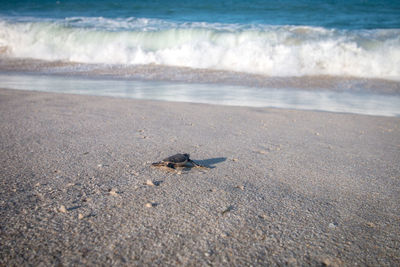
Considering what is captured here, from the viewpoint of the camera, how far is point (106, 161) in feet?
7.61

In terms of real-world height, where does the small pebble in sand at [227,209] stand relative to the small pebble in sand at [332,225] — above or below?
above

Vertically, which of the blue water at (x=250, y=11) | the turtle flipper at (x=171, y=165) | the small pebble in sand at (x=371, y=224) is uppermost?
the blue water at (x=250, y=11)

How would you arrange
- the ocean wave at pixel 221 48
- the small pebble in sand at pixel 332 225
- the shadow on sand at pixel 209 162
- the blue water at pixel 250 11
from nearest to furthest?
the small pebble in sand at pixel 332 225
the shadow on sand at pixel 209 162
the ocean wave at pixel 221 48
the blue water at pixel 250 11

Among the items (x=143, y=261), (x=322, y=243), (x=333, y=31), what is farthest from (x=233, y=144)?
(x=333, y=31)

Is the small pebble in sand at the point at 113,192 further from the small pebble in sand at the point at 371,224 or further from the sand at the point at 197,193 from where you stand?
the small pebble in sand at the point at 371,224

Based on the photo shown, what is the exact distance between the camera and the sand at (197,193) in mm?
1387

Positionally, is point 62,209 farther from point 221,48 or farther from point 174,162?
point 221,48

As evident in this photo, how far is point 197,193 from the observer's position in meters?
1.88

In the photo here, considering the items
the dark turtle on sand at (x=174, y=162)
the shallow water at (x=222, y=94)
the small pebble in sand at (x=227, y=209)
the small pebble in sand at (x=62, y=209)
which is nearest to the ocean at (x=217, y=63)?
the shallow water at (x=222, y=94)

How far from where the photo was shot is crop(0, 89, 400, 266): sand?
1387 millimetres

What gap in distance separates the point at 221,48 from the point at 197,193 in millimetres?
7264

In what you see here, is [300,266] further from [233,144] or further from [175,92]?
[175,92]

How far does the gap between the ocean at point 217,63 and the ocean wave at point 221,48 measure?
27 millimetres

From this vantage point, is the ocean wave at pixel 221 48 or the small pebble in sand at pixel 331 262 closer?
the small pebble in sand at pixel 331 262
